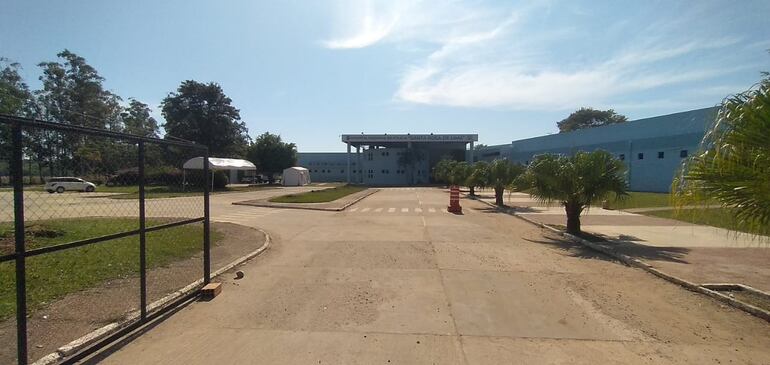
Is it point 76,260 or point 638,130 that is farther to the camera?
point 638,130

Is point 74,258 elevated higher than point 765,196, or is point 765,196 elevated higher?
point 765,196

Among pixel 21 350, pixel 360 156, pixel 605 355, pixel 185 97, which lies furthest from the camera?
pixel 360 156

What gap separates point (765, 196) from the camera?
5078mm

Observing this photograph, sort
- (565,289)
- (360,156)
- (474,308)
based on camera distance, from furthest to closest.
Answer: (360,156) < (565,289) < (474,308)

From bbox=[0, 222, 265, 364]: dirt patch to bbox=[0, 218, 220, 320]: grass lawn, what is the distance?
0.93 ft

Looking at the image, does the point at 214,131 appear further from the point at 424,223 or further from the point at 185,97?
the point at 424,223

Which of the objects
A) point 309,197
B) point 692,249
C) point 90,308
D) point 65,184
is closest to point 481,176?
point 309,197

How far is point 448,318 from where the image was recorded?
578 centimetres

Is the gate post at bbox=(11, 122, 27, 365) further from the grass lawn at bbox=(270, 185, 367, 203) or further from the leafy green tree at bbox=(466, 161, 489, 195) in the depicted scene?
the leafy green tree at bbox=(466, 161, 489, 195)

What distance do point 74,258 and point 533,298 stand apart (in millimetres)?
8510

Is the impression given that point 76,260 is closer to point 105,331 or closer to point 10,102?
point 105,331

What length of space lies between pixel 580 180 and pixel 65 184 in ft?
41.9

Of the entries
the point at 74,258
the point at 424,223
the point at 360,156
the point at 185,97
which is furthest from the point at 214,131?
the point at 74,258

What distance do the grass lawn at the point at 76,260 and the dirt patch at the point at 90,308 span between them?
283mm
